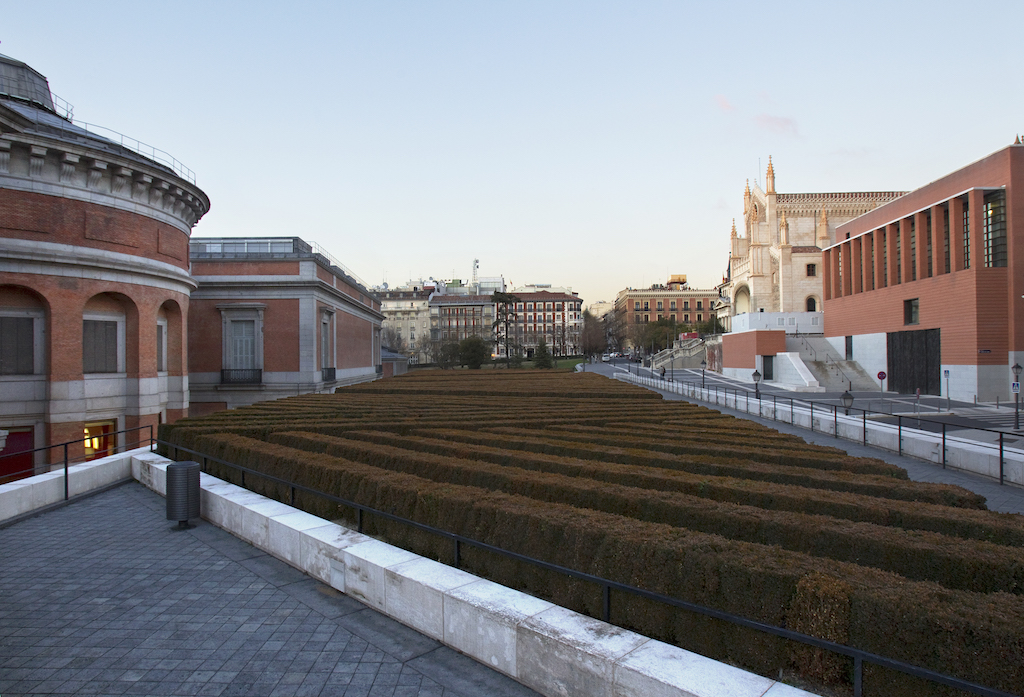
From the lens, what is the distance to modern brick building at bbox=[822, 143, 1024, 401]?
86.9 ft

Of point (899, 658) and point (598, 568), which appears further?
point (598, 568)

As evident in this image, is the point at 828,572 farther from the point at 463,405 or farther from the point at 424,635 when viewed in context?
the point at 463,405

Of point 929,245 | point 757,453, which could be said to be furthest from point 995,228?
point 757,453

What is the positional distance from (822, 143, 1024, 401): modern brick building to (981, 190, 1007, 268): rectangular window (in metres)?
0.04

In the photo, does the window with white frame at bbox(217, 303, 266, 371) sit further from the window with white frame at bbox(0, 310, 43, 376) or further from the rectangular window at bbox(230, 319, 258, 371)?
the window with white frame at bbox(0, 310, 43, 376)

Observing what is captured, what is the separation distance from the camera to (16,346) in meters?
17.9

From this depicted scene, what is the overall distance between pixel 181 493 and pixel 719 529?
7.13m

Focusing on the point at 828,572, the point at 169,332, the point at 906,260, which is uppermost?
the point at 906,260

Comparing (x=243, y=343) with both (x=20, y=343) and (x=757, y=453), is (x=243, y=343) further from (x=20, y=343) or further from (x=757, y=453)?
(x=757, y=453)

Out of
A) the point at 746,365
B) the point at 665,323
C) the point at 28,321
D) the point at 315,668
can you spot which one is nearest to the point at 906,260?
the point at 746,365

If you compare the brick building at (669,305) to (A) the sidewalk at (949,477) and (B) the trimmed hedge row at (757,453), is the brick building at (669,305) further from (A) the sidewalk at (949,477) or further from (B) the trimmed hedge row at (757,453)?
(B) the trimmed hedge row at (757,453)

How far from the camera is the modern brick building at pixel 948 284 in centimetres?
2650

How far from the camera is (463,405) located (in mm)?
16969

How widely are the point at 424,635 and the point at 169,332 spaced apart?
2264 cm
